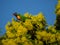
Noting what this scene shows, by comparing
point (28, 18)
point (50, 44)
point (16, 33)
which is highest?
point (28, 18)

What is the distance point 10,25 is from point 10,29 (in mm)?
55

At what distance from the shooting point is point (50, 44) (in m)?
1.20

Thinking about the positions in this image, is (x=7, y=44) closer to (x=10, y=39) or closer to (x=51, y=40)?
(x=10, y=39)

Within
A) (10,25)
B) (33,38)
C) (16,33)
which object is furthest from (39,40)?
(10,25)

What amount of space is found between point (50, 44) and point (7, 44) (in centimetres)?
33

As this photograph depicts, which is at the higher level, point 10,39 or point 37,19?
point 37,19

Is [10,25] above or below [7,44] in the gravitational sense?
above

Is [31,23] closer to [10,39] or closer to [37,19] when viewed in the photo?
[37,19]

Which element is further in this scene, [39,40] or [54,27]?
[54,27]

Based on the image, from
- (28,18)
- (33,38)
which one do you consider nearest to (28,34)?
(33,38)

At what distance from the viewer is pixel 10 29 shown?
127 cm

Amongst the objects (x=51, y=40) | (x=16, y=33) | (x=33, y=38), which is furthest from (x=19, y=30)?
(x=51, y=40)

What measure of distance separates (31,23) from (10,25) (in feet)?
0.62

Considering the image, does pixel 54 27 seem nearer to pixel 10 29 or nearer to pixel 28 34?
pixel 28 34
